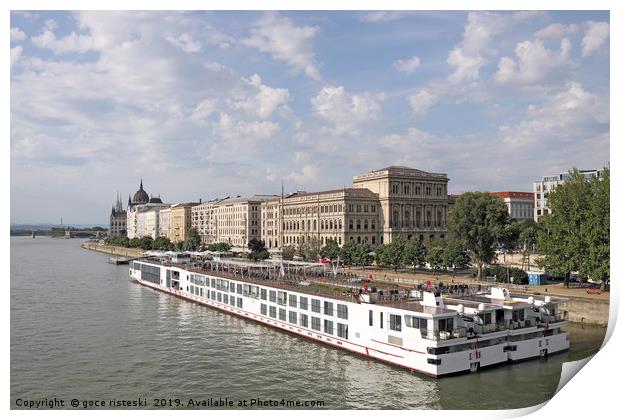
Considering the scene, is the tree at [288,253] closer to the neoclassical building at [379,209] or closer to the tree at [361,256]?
the neoclassical building at [379,209]

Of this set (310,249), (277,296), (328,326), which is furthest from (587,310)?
(310,249)

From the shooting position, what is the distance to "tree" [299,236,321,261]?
80.9m

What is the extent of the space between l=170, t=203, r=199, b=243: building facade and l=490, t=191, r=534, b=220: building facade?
258 ft

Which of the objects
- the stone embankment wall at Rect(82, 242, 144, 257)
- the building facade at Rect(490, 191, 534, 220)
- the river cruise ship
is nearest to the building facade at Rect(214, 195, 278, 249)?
the stone embankment wall at Rect(82, 242, 144, 257)

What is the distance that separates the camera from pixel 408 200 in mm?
92688

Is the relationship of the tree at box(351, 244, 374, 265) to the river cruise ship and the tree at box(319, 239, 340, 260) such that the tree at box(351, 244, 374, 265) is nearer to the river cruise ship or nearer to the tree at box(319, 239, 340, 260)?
the tree at box(319, 239, 340, 260)

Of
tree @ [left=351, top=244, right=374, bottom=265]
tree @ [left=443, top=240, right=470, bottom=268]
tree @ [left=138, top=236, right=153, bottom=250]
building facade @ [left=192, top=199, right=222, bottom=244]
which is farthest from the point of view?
tree @ [left=138, top=236, right=153, bottom=250]

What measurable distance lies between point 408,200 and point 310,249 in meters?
19.3

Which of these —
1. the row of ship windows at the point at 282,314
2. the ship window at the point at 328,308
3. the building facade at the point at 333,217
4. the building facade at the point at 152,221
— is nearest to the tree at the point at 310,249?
the building facade at the point at 333,217

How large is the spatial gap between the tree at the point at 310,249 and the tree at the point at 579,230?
39109 mm

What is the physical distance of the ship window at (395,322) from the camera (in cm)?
2783

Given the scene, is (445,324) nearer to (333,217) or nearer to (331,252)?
(331,252)

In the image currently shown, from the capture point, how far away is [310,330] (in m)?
34.8
